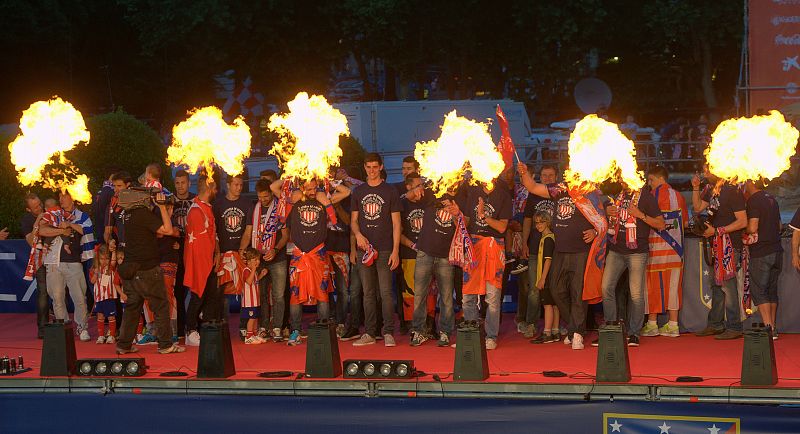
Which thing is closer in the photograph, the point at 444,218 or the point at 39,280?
the point at 444,218

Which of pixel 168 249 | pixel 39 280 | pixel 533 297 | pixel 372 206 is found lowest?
pixel 533 297

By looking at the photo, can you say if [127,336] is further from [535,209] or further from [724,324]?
[724,324]

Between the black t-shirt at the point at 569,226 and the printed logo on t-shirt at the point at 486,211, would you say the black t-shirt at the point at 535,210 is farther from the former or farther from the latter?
the printed logo on t-shirt at the point at 486,211

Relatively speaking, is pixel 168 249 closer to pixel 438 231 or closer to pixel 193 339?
pixel 193 339

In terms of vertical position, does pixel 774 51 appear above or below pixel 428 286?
above

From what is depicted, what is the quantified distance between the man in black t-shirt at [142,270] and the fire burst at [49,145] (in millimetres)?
1695

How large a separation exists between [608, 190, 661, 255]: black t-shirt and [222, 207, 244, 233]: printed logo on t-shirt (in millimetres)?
3946

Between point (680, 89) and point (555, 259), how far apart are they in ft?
113

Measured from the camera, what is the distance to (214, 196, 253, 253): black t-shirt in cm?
1239

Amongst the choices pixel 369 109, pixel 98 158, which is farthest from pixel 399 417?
pixel 369 109

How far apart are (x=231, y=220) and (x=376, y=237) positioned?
163 cm

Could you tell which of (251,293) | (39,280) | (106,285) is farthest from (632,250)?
(39,280)

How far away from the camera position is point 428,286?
12.0 m

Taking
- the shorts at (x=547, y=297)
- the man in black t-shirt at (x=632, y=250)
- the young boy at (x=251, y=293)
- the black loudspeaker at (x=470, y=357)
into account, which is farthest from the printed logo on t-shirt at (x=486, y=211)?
the young boy at (x=251, y=293)
